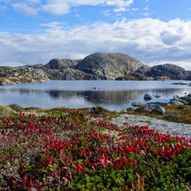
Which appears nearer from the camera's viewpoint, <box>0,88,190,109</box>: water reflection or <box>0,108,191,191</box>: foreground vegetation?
<box>0,108,191,191</box>: foreground vegetation

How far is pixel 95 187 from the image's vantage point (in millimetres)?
8297

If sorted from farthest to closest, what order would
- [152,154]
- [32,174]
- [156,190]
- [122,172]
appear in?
1. [152,154]
2. [32,174]
3. [122,172]
4. [156,190]

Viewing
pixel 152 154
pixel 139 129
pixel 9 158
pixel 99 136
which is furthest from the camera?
pixel 139 129

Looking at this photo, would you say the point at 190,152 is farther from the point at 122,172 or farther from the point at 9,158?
the point at 9,158

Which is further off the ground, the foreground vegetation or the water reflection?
the foreground vegetation

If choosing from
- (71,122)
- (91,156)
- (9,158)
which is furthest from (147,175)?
(71,122)

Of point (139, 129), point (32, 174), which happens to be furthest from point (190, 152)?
point (139, 129)

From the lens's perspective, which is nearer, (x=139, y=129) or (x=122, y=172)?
(x=122, y=172)

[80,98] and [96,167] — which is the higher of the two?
[96,167]

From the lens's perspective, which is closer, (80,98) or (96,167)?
(96,167)

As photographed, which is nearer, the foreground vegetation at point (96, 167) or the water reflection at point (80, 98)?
the foreground vegetation at point (96, 167)

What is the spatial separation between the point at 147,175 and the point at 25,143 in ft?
24.6

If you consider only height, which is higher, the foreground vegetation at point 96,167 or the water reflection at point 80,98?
the foreground vegetation at point 96,167

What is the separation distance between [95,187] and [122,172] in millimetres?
936
